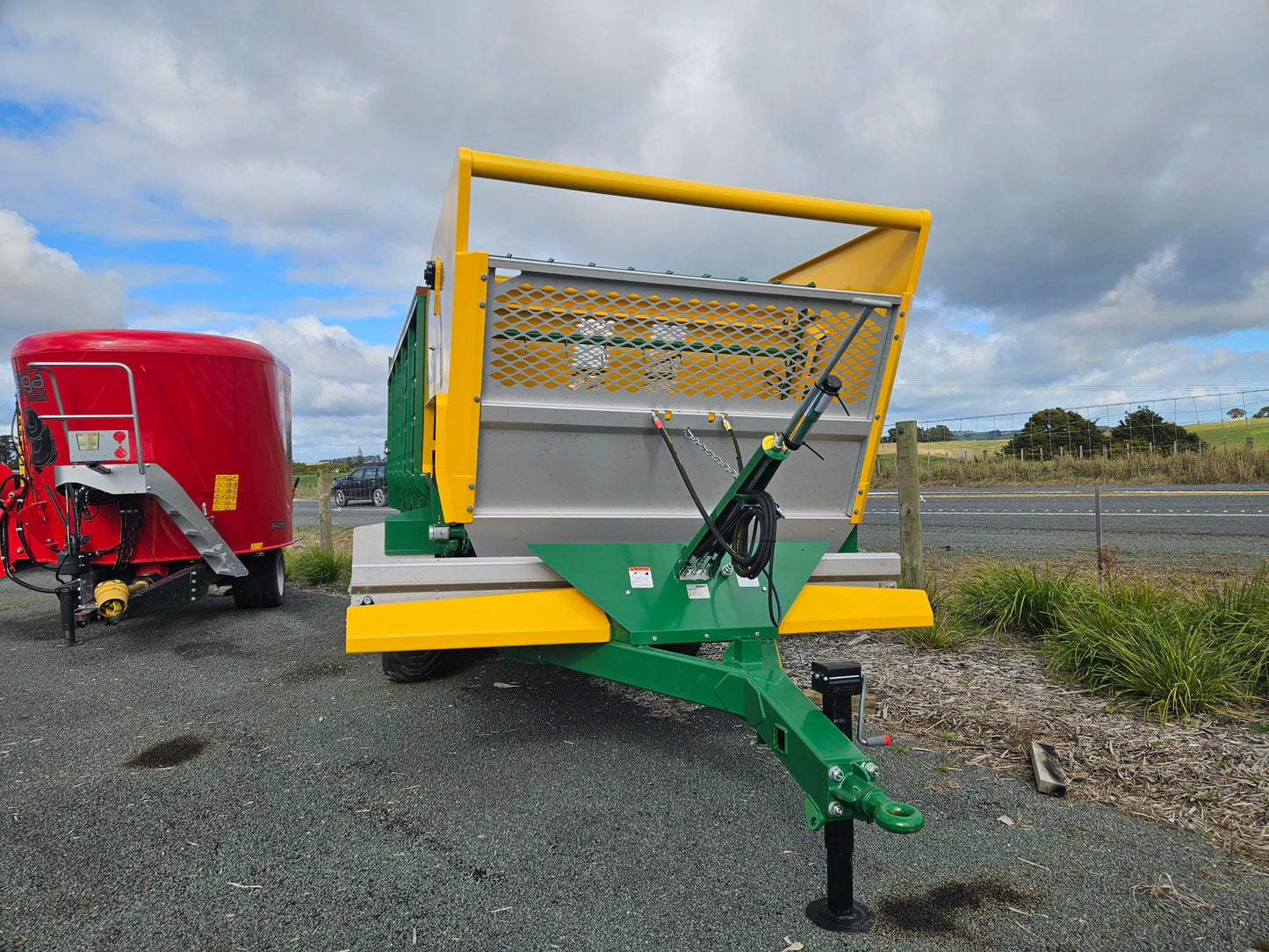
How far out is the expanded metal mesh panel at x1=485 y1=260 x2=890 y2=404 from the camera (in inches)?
127

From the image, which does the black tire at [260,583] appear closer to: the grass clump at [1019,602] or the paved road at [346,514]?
the grass clump at [1019,602]

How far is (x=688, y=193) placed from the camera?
328cm

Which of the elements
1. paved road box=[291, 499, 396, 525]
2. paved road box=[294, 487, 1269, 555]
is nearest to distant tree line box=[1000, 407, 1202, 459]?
paved road box=[294, 487, 1269, 555]

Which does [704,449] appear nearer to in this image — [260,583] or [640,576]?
[640,576]

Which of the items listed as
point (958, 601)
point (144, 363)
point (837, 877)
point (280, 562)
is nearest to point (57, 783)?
point (837, 877)

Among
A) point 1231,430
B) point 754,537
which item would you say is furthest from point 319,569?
point 1231,430

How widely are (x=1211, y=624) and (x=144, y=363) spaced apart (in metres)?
7.93

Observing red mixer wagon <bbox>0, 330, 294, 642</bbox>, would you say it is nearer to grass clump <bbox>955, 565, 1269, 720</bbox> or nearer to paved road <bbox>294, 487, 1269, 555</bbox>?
paved road <bbox>294, 487, 1269, 555</bbox>

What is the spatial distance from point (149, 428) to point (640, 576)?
5203 millimetres

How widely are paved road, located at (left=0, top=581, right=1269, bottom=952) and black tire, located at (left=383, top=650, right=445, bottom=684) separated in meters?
0.30

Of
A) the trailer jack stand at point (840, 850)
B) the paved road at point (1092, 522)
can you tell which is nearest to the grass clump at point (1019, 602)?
the trailer jack stand at point (840, 850)

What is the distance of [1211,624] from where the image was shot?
451 centimetres

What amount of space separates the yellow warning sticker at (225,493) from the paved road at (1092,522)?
7254 mm

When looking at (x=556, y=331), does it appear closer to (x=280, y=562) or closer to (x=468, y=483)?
(x=468, y=483)
